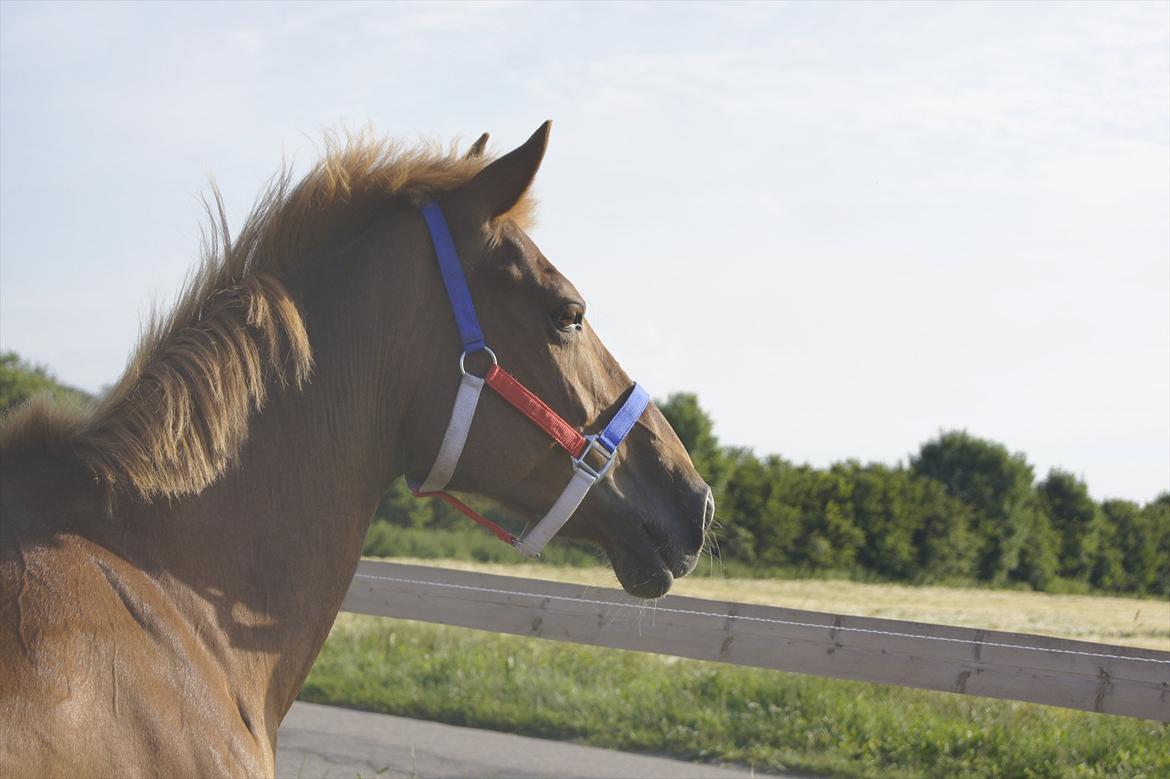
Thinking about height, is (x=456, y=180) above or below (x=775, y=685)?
above

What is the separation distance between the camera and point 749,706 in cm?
735

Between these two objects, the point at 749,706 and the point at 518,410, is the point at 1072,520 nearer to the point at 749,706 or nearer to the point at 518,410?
the point at 749,706

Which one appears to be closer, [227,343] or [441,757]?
[227,343]

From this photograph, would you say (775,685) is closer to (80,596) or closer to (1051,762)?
(1051,762)

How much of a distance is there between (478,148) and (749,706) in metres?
5.43

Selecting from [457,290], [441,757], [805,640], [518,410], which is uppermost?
[457,290]

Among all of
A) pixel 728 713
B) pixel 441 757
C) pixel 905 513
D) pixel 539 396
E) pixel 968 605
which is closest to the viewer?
pixel 539 396

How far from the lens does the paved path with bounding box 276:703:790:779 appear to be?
616cm

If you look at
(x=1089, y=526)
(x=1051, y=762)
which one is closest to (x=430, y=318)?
(x=1051, y=762)

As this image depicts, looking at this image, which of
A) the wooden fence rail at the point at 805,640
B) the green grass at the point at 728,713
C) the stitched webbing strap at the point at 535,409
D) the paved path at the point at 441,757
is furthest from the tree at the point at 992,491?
the stitched webbing strap at the point at 535,409

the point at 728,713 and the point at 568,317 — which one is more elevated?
the point at 568,317

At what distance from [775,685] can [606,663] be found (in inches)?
61.0

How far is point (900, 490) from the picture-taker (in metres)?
17.0

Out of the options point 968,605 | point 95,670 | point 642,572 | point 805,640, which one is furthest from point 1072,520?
point 95,670
